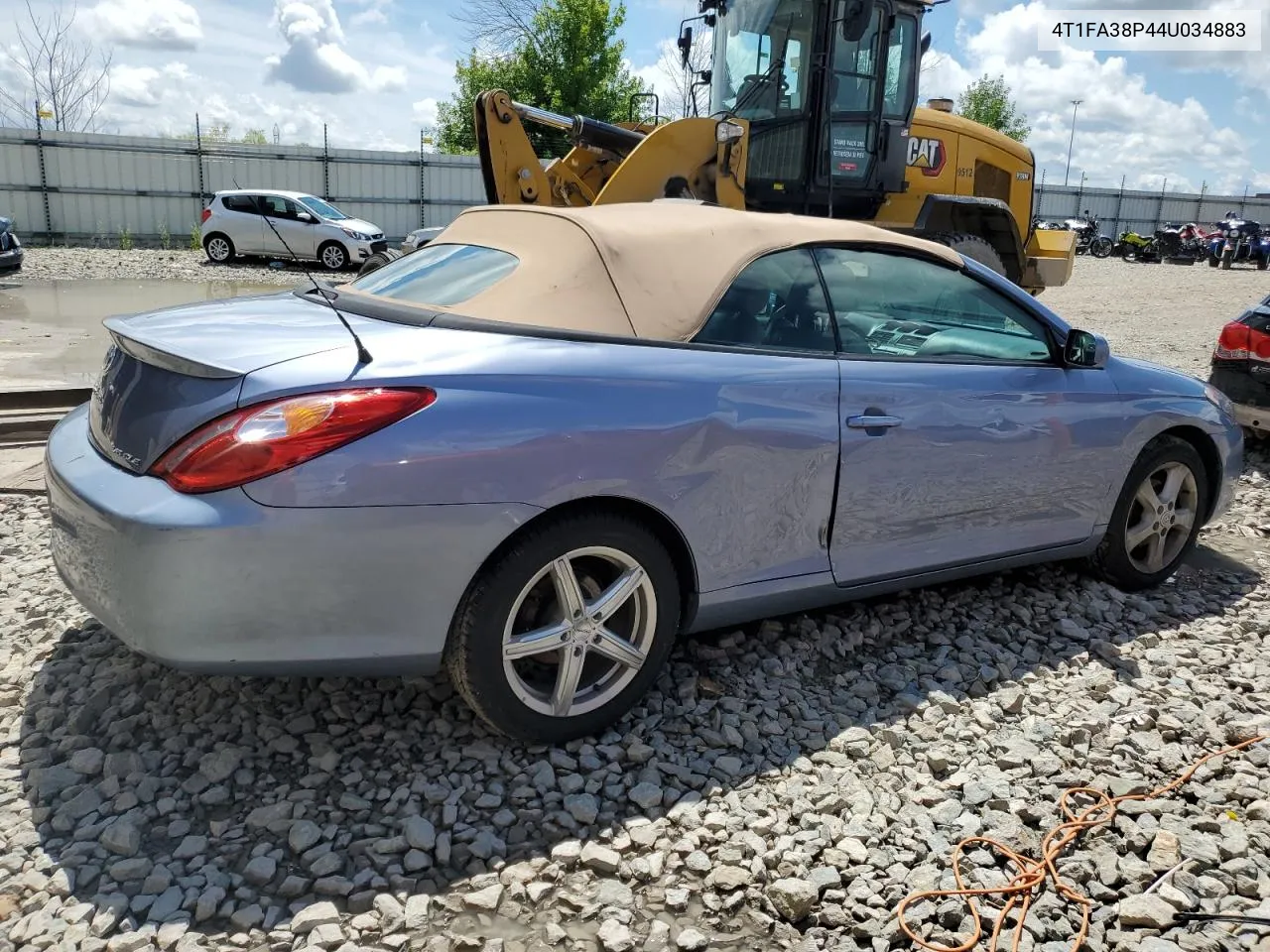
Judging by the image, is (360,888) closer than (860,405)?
Yes

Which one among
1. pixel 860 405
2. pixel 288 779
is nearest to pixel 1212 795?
pixel 860 405

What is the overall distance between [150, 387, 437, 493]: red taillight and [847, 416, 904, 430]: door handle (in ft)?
4.85

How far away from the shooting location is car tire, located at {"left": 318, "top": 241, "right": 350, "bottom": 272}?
806 inches

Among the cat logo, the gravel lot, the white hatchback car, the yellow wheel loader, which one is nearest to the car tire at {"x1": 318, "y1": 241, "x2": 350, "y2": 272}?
the white hatchback car

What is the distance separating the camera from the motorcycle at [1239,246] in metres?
32.9

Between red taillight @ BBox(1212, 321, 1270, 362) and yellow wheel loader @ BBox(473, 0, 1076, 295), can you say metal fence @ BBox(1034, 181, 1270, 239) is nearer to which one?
yellow wheel loader @ BBox(473, 0, 1076, 295)

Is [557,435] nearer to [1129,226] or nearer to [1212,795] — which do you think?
[1212,795]

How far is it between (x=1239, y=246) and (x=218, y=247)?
31.4 m

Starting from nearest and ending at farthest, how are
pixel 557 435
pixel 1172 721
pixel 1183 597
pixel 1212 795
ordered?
1. pixel 557 435
2. pixel 1212 795
3. pixel 1172 721
4. pixel 1183 597

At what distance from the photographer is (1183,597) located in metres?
4.44

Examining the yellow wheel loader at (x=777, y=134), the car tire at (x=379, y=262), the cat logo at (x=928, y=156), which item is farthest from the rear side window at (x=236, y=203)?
the car tire at (x=379, y=262)

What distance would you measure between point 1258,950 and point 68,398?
6.85m

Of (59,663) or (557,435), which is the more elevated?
(557,435)

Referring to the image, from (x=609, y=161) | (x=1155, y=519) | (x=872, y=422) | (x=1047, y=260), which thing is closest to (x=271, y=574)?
(x=872, y=422)
